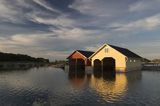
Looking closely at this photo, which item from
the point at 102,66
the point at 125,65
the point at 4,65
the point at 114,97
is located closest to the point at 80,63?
the point at 102,66

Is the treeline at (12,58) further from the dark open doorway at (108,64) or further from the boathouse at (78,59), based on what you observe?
the dark open doorway at (108,64)

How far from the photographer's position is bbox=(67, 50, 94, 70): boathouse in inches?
2645

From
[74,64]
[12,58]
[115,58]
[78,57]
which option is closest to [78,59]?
[74,64]

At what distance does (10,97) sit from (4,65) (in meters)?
76.8

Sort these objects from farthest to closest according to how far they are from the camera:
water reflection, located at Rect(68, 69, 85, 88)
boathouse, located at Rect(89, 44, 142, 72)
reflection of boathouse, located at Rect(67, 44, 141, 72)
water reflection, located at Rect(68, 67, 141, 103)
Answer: reflection of boathouse, located at Rect(67, 44, 141, 72), boathouse, located at Rect(89, 44, 142, 72), water reflection, located at Rect(68, 69, 85, 88), water reflection, located at Rect(68, 67, 141, 103)

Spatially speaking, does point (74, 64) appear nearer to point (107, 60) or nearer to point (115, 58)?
point (107, 60)

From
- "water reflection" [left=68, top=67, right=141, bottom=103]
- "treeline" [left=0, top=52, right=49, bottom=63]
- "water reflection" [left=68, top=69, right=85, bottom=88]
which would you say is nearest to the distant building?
"water reflection" [left=68, top=69, right=85, bottom=88]

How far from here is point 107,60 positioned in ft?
229

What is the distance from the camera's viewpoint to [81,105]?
20219mm

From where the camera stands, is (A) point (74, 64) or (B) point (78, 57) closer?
(B) point (78, 57)

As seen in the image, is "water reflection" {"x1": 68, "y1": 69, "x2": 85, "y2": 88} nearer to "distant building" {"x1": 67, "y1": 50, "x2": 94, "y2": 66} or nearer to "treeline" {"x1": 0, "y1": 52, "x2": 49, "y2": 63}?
"distant building" {"x1": 67, "y1": 50, "x2": 94, "y2": 66}

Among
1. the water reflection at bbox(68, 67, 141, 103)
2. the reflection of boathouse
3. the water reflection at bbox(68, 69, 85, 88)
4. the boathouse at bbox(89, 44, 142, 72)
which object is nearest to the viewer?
the water reflection at bbox(68, 67, 141, 103)

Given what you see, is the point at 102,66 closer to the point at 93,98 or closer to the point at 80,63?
the point at 80,63

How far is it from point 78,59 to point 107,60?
9346 mm
